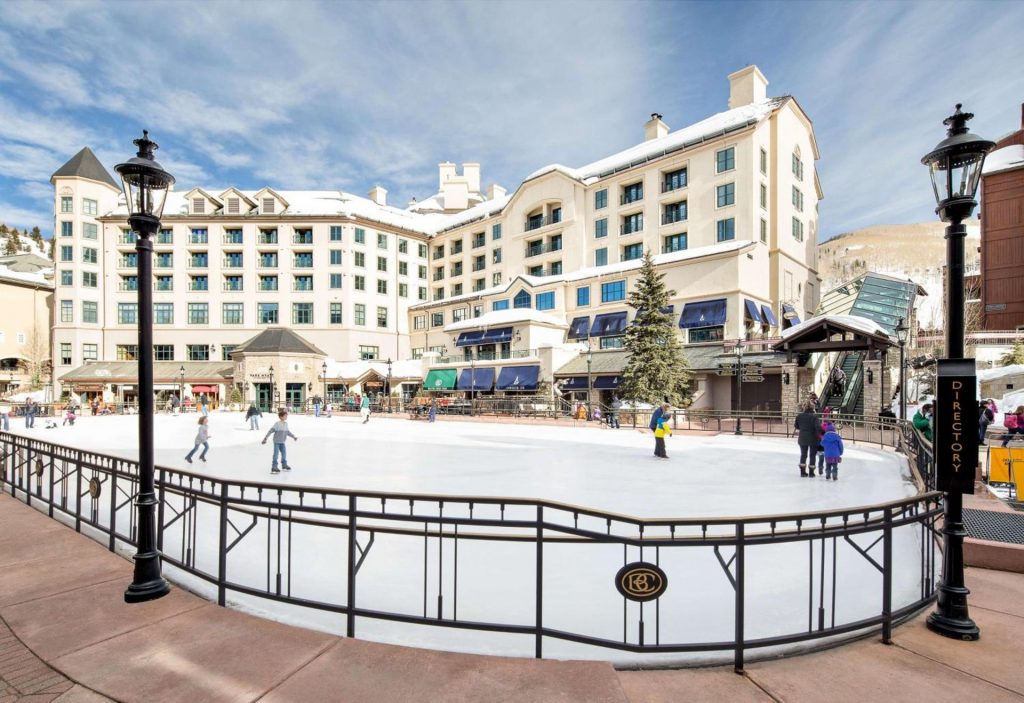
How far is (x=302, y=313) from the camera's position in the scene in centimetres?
5681

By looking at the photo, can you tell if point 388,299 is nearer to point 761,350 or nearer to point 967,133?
point 761,350

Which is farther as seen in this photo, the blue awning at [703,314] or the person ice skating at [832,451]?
the blue awning at [703,314]

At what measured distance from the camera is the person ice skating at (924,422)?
43.0 feet

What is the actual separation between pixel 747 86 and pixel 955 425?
47.4 meters

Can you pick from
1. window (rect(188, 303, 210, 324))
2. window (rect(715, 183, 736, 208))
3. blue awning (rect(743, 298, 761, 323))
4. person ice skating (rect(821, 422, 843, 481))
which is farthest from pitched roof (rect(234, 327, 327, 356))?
person ice skating (rect(821, 422, 843, 481))

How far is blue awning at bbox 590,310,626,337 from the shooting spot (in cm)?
3841

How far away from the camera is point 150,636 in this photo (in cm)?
402

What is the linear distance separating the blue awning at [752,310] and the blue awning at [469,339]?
21626mm

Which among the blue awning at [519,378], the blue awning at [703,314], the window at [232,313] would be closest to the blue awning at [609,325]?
A: the blue awning at [703,314]

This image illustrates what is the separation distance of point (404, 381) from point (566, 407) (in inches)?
984

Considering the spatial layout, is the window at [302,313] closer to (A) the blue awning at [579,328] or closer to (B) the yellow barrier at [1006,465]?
(A) the blue awning at [579,328]

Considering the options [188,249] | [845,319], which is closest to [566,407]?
[845,319]

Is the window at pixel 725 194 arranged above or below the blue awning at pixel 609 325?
above

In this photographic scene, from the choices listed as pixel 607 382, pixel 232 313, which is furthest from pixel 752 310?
pixel 232 313
